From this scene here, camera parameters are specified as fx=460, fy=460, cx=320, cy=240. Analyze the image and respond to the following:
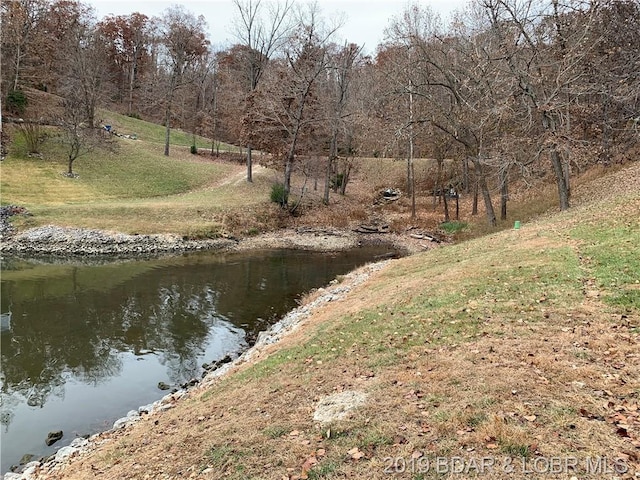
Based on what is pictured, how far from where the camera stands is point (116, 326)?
1470cm

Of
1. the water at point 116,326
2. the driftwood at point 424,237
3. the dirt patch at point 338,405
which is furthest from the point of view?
the driftwood at point 424,237

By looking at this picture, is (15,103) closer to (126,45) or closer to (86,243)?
(86,243)

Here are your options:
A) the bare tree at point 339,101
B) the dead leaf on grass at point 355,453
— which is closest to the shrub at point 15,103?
the bare tree at point 339,101

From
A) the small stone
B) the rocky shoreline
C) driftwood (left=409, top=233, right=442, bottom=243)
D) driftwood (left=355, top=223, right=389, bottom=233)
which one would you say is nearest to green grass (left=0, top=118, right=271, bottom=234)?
the rocky shoreline

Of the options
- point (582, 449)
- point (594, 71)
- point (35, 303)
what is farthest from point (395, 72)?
point (582, 449)

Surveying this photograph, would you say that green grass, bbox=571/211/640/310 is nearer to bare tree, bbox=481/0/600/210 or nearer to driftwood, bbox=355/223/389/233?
bare tree, bbox=481/0/600/210

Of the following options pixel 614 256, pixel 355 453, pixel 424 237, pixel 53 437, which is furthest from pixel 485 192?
pixel 53 437

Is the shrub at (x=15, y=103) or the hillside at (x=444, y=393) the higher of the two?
the shrub at (x=15, y=103)

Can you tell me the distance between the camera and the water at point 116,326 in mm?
9953

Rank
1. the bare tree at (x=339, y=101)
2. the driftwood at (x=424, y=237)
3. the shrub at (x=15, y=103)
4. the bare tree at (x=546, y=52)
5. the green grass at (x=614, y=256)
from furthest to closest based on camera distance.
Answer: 1. the shrub at (x=15, y=103)
2. the bare tree at (x=339, y=101)
3. the driftwood at (x=424, y=237)
4. the bare tree at (x=546, y=52)
5. the green grass at (x=614, y=256)

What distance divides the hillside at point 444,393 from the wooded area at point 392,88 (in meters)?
11.3

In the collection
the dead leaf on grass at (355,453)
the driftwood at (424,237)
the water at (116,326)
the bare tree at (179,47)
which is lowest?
the water at (116,326)

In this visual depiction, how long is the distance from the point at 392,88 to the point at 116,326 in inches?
729

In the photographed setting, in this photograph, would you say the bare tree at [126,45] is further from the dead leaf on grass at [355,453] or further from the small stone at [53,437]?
the dead leaf on grass at [355,453]
